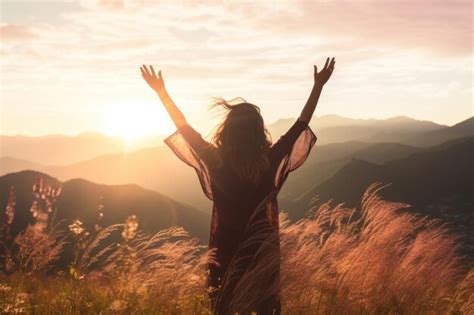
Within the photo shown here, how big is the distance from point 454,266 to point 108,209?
70.8 m

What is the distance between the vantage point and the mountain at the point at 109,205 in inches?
2539

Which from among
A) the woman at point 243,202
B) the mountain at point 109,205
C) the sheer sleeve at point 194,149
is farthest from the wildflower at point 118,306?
the mountain at point 109,205

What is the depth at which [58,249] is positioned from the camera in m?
5.10

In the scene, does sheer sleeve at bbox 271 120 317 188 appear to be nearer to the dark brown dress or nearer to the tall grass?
the dark brown dress

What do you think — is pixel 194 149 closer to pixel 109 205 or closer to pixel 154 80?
pixel 154 80

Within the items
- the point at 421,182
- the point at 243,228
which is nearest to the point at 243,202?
the point at 243,228

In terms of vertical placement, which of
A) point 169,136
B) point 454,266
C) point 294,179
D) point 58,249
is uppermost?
point 169,136

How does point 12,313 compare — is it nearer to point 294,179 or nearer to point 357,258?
point 357,258

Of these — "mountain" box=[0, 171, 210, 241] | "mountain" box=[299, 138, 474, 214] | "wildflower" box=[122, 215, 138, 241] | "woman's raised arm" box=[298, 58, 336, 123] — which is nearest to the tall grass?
"wildflower" box=[122, 215, 138, 241]

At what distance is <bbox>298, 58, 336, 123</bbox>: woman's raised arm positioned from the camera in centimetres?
459

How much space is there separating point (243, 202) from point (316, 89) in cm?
157

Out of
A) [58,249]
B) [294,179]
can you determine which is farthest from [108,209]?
[294,179]

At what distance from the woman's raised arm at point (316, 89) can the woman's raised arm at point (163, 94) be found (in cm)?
106

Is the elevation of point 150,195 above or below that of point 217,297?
below
